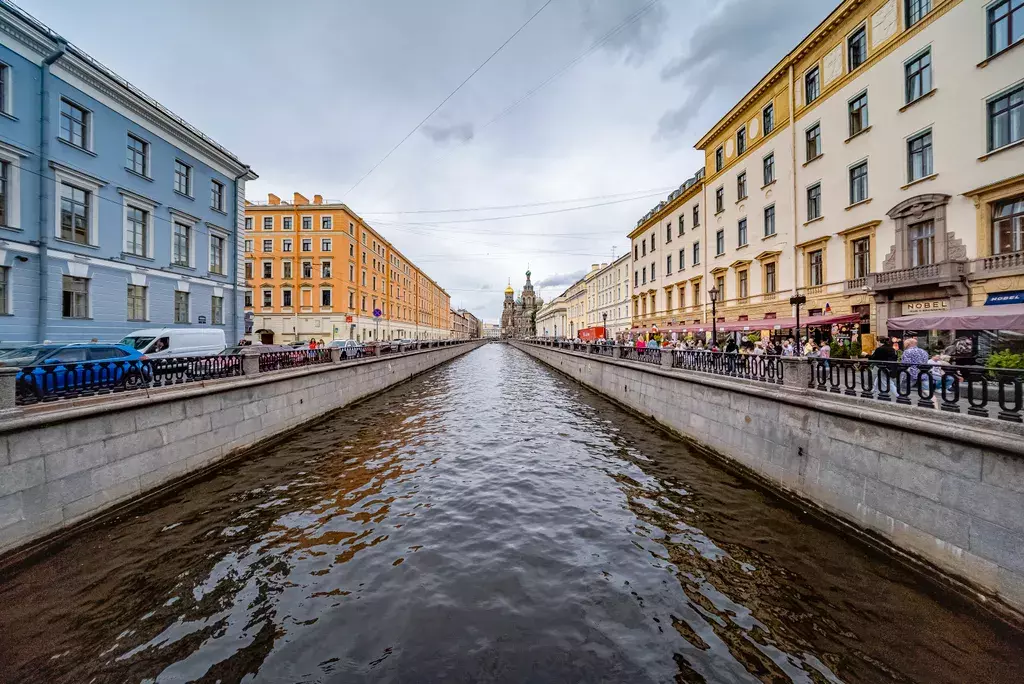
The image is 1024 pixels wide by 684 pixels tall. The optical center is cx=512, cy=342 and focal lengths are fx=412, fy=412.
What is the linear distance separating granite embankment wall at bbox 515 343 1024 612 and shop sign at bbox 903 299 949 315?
10.2m

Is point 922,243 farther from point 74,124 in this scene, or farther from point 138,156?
point 138,156

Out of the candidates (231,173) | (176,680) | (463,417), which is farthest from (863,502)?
(231,173)

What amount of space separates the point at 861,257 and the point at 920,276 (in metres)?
3.33

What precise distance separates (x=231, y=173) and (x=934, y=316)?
102ft

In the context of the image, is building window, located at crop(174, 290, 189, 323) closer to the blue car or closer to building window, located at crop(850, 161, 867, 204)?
the blue car

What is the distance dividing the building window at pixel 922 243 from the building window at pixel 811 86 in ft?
29.3

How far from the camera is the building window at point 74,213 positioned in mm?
14837

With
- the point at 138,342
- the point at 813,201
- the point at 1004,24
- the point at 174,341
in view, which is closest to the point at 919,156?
the point at 1004,24

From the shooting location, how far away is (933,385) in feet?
17.6

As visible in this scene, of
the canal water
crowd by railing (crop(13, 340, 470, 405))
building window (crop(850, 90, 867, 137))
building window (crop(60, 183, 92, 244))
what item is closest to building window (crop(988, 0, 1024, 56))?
building window (crop(850, 90, 867, 137))

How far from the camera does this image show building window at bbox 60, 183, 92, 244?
1484 centimetres

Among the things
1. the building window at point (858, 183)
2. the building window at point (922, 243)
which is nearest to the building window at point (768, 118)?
the building window at point (858, 183)

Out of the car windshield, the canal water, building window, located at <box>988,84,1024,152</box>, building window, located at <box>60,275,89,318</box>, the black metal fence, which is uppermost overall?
building window, located at <box>988,84,1024,152</box>

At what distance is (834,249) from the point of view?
724 inches
